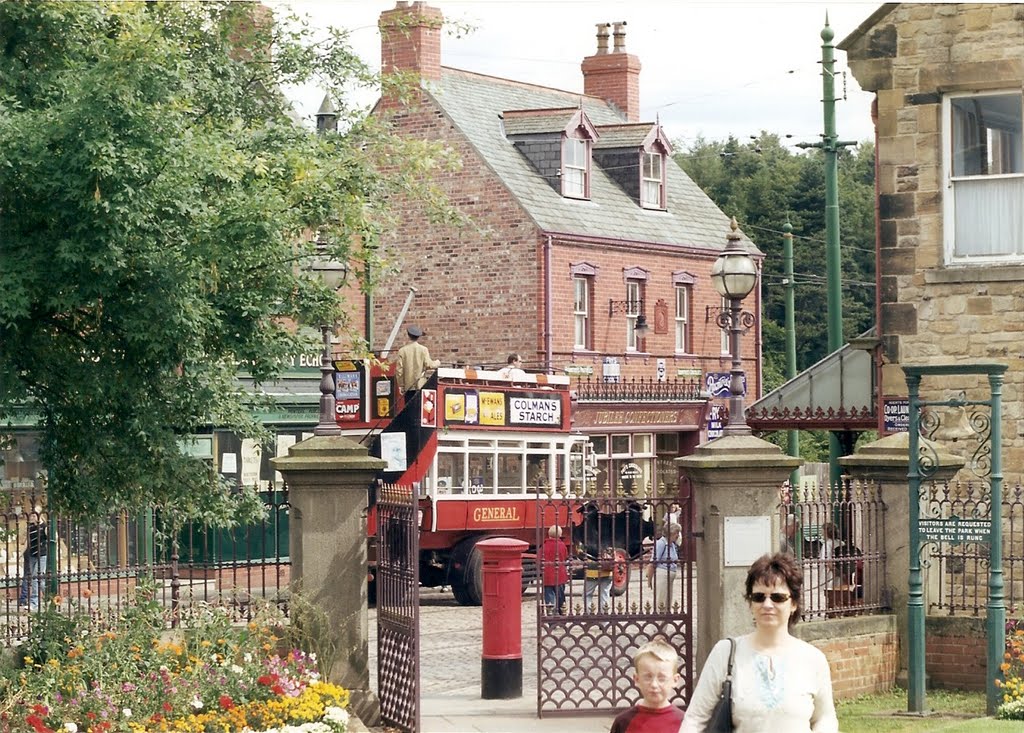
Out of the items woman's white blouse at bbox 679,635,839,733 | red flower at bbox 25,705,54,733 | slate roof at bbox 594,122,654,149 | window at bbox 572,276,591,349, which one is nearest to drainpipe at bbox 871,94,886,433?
red flower at bbox 25,705,54,733

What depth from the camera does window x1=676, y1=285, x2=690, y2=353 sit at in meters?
41.0

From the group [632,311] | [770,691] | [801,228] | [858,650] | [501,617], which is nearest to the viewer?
[770,691]

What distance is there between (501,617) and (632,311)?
2445 centimetres

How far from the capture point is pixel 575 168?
1531 inches

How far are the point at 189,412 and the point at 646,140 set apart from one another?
28.0m

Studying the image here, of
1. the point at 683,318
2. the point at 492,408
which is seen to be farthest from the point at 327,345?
the point at 683,318

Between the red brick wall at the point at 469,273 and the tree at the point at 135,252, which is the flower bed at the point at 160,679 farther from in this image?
the red brick wall at the point at 469,273

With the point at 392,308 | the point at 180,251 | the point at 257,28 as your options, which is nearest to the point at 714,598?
the point at 180,251

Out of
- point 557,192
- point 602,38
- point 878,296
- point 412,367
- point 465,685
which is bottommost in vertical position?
point 465,685

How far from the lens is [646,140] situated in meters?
40.7

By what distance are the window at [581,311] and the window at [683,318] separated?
12.7 ft

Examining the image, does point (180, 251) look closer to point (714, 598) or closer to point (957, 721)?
point (714, 598)

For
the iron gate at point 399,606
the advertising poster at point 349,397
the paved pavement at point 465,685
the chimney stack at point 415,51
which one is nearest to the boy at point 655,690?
the iron gate at point 399,606

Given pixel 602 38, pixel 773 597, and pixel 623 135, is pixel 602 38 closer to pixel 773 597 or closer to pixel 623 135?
pixel 623 135
